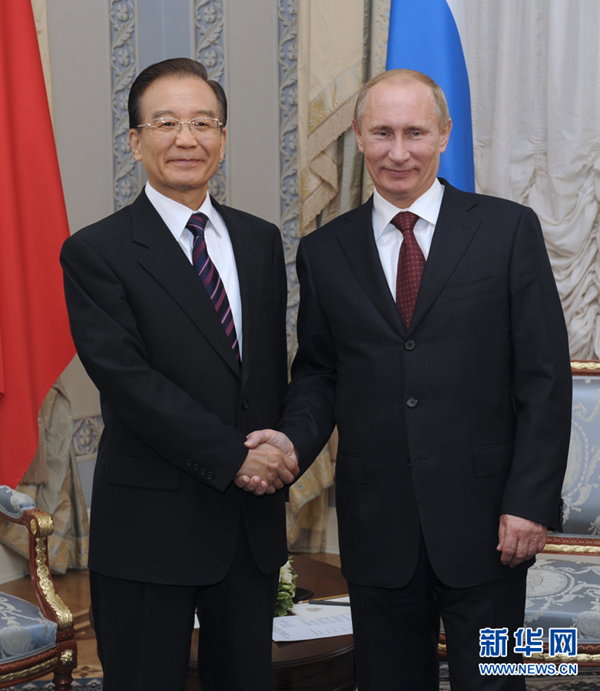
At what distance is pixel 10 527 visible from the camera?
12.8ft

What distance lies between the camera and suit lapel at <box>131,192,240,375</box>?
5.70 feet

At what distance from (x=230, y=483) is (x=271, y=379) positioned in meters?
0.26

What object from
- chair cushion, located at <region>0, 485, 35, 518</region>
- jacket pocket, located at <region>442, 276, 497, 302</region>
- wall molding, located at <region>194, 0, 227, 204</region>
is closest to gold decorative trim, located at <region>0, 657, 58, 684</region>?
chair cushion, located at <region>0, 485, 35, 518</region>

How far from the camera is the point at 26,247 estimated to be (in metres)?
3.52

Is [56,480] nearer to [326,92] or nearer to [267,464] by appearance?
[326,92]

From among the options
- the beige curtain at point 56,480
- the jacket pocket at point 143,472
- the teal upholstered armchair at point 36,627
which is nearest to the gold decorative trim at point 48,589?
the teal upholstered armchair at point 36,627

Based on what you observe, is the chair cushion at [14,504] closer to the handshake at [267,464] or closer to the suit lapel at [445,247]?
the handshake at [267,464]

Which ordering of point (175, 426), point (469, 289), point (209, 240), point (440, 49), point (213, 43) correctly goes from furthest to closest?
point (213, 43) < point (440, 49) < point (209, 240) < point (469, 289) < point (175, 426)

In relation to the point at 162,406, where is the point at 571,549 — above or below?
below

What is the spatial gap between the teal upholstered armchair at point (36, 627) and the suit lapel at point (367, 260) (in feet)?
4.81

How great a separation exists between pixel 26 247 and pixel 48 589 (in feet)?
4.99

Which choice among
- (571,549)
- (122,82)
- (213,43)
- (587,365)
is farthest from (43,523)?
(213,43)

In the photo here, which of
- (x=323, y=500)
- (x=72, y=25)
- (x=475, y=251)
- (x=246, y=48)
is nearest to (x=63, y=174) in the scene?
(x=72, y=25)

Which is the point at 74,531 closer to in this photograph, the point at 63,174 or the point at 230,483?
the point at 63,174
